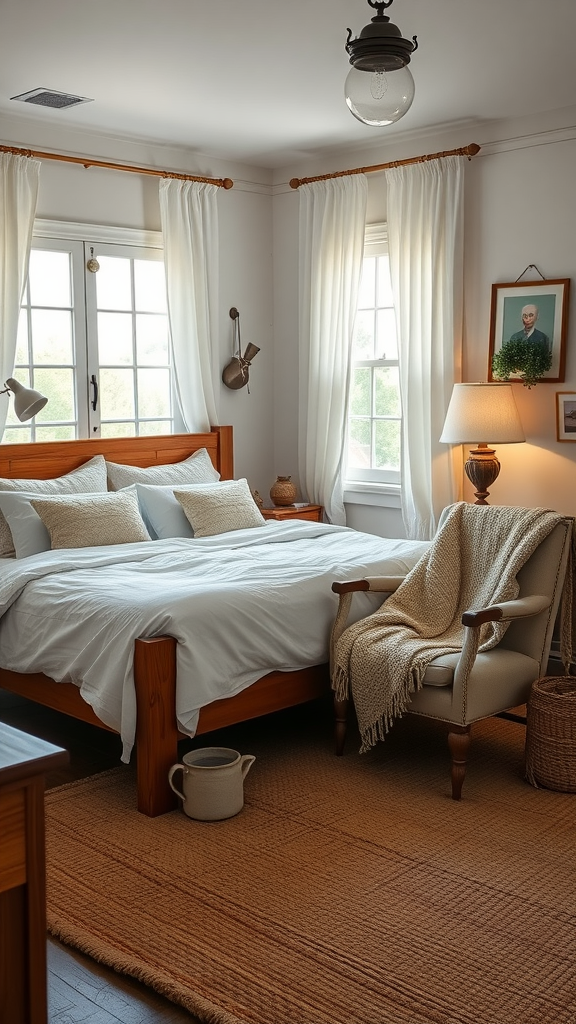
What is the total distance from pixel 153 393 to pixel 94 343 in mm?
509

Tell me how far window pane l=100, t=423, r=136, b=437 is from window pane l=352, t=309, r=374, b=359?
4.63 ft

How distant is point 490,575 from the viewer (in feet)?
12.9

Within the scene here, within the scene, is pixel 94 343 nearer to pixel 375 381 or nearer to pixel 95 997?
pixel 375 381

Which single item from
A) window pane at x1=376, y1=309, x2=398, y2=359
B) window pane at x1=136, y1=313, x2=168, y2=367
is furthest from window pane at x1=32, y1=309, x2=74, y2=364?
window pane at x1=376, y1=309, x2=398, y2=359

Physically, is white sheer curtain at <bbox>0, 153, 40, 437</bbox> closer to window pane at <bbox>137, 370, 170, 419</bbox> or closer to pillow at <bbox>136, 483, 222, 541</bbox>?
pillow at <bbox>136, 483, 222, 541</bbox>

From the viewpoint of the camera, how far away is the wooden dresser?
4.81 ft

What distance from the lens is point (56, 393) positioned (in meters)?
5.39

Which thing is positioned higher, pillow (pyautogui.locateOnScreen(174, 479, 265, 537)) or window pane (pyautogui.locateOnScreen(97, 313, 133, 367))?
window pane (pyautogui.locateOnScreen(97, 313, 133, 367))

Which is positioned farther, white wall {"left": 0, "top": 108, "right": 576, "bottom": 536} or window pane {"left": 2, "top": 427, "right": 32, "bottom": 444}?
window pane {"left": 2, "top": 427, "right": 32, "bottom": 444}

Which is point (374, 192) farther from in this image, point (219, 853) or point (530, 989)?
point (530, 989)

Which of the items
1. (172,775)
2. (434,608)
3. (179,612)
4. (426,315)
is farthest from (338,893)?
(426,315)

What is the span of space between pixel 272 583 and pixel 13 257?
2330 millimetres

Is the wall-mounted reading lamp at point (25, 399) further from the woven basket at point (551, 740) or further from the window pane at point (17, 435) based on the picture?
the woven basket at point (551, 740)

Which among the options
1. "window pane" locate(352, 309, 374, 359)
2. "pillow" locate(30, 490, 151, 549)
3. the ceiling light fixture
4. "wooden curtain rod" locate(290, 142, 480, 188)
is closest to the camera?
the ceiling light fixture
